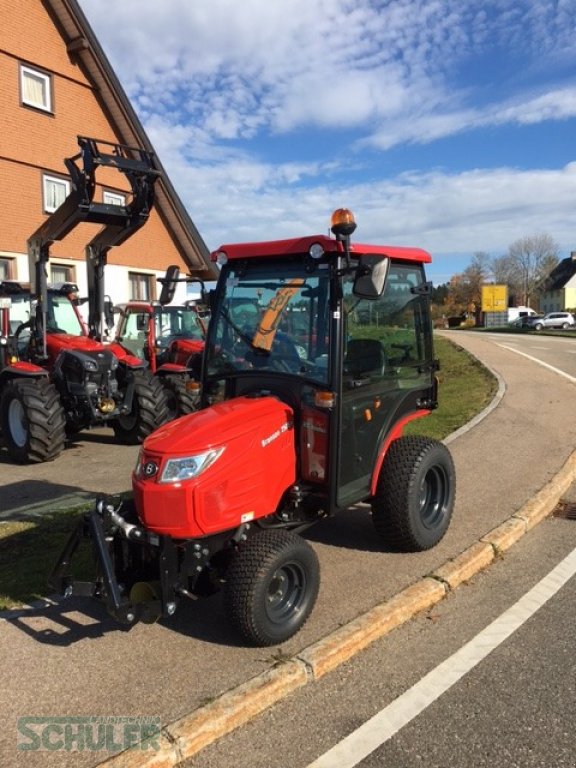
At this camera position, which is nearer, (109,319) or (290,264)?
(290,264)

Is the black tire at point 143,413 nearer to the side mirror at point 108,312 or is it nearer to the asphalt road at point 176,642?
the side mirror at point 108,312

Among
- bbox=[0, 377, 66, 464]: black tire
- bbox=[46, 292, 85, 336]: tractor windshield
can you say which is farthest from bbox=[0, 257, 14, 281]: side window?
bbox=[0, 377, 66, 464]: black tire

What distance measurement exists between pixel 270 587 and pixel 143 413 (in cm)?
627

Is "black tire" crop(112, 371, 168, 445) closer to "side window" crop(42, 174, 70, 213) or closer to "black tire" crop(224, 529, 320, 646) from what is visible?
"black tire" crop(224, 529, 320, 646)

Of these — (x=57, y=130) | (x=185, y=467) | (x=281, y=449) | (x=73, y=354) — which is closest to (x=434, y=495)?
(x=281, y=449)

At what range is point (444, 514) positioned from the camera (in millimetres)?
5320

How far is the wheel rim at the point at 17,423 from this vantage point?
29.8 ft

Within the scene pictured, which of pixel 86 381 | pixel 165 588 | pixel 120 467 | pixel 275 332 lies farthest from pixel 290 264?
pixel 86 381

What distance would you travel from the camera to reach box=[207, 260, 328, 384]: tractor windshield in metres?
4.35

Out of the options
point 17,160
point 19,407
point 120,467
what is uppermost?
point 17,160

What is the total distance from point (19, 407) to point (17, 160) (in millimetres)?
10313

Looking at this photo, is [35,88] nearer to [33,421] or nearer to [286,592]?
[33,421]

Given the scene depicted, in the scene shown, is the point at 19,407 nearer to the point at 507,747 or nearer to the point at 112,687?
the point at 112,687

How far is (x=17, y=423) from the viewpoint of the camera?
30.4 feet
